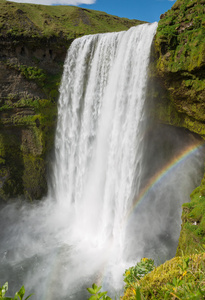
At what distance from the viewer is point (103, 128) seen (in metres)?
12.1

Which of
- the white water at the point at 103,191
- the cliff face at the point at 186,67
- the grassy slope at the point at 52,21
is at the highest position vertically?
the grassy slope at the point at 52,21

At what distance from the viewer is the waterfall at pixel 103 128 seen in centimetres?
1049

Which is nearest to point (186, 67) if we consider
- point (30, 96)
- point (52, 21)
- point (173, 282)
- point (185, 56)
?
point (185, 56)

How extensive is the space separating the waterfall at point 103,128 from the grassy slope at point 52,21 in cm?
234

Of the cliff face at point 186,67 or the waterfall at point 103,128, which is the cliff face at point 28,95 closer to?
the waterfall at point 103,128

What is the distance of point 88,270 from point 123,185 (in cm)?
408

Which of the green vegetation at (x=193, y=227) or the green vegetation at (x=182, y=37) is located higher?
the green vegetation at (x=182, y=37)

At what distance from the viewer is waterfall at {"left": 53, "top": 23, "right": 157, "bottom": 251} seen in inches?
413

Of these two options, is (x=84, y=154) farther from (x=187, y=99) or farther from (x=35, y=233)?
(x=187, y=99)

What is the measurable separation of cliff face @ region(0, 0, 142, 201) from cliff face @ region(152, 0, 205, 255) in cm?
789

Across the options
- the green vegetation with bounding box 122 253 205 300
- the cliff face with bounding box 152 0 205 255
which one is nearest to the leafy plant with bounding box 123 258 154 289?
the green vegetation with bounding box 122 253 205 300

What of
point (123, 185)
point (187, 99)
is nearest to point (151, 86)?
point (187, 99)

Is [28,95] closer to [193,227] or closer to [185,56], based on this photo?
[185,56]

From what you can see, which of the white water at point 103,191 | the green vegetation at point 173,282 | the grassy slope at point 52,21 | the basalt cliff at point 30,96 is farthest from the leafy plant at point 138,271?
the grassy slope at point 52,21
